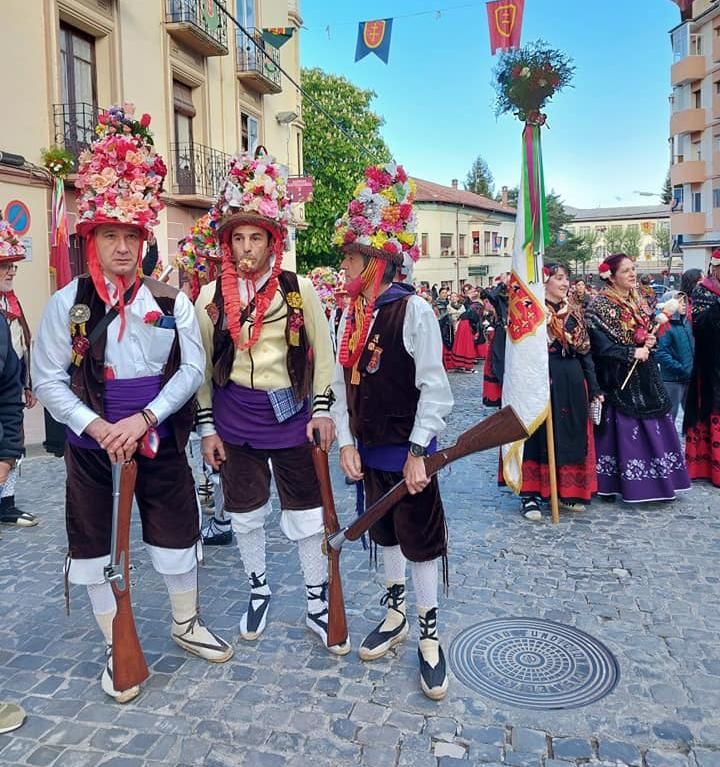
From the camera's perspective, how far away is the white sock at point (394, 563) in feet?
11.4

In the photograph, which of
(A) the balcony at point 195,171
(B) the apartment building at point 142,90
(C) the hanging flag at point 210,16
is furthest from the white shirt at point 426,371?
(C) the hanging flag at point 210,16

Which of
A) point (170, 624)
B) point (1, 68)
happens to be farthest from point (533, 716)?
point (1, 68)

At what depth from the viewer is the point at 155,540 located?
3.29 metres

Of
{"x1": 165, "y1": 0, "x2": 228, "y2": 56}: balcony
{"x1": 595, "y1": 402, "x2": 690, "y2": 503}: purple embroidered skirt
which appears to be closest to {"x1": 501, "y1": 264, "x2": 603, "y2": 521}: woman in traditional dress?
{"x1": 595, "y1": 402, "x2": 690, "y2": 503}: purple embroidered skirt

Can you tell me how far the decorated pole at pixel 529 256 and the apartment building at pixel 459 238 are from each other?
111 ft

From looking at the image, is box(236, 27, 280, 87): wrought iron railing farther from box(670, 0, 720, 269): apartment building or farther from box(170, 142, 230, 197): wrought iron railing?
box(670, 0, 720, 269): apartment building

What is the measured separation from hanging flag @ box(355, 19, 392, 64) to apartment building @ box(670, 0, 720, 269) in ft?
100

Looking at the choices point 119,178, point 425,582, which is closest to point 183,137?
point 119,178

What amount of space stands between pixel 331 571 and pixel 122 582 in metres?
0.97

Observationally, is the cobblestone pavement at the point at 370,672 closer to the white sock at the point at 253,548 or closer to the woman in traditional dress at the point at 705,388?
the white sock at the point at 253,548

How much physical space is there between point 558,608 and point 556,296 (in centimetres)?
262

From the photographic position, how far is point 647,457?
571cm

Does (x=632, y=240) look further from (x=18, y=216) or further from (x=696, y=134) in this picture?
(x=18, y=216)

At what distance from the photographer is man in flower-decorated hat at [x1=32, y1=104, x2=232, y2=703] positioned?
301 cm
